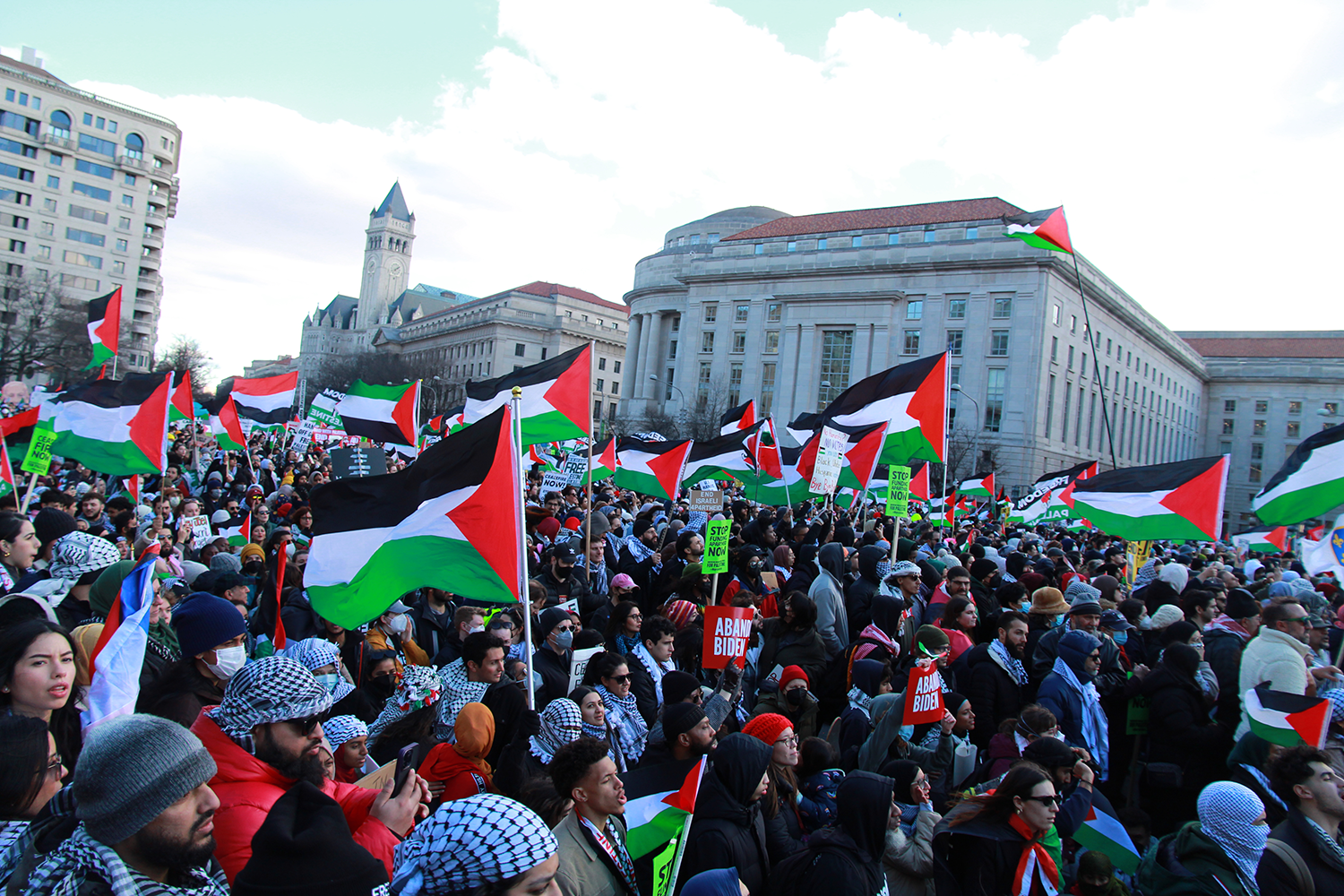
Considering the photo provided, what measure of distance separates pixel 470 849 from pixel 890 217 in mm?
67310

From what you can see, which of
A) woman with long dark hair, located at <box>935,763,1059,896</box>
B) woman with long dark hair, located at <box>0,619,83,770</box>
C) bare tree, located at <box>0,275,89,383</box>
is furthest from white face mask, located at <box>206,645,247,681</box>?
bare tree, located at <box>0,275,89,383</box>

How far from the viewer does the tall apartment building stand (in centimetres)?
7000

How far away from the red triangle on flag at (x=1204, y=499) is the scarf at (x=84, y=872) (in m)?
9.54

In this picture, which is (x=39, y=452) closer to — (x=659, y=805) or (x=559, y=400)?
(x=559, y=400)

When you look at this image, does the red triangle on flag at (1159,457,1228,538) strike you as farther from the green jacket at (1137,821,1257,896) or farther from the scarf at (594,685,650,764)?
the scarf at (594,685,650,764)

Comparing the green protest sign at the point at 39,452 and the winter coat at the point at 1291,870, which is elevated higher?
the green protest sign at the point at 39,452

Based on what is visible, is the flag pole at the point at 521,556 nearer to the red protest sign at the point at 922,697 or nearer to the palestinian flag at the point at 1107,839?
the red protest sign at the point at 922,697

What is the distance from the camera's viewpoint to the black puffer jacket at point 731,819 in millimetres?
3312

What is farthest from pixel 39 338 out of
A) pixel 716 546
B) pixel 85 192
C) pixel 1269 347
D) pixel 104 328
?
pixel 1269 347

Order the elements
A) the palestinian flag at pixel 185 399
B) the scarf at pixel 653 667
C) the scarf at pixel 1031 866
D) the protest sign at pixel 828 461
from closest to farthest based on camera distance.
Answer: the scarf at pixel 1031 866 < the scarf at pixel 653 667 < the protest sign at pixel 828 461 < the palestinian flag at pixel 185 399

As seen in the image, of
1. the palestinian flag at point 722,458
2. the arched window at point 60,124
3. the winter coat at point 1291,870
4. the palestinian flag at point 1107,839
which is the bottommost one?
the palestinian flag at point 1107,839

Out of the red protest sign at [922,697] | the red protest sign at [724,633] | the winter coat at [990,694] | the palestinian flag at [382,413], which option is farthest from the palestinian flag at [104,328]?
the red protest sign at [922,697]

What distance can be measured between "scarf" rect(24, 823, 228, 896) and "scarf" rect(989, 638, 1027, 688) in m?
5.00

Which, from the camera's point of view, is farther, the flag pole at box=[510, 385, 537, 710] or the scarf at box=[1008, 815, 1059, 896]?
the flag pole at box=[510, 385, 537, 710]
